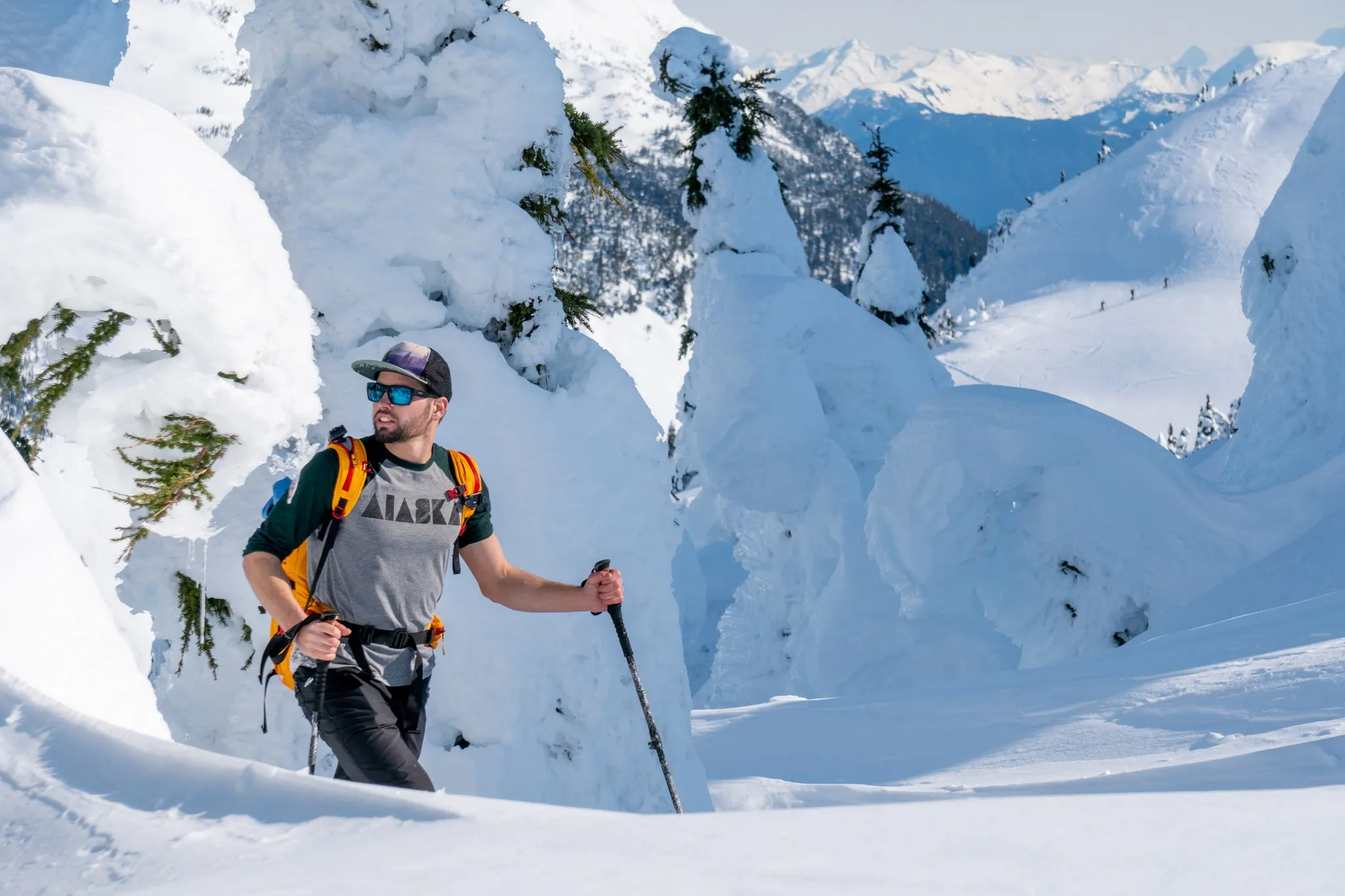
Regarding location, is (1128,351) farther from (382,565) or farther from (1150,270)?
(382,565)

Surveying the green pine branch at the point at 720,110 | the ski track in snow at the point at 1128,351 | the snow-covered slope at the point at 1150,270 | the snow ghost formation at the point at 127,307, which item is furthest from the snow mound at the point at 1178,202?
the snow ghost formation at the point at 127,307

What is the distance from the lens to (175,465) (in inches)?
159

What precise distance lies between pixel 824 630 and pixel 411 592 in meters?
15.8

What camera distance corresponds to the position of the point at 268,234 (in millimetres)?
3957

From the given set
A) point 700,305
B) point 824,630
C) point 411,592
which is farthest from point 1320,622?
point 700,305

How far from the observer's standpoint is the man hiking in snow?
322cm

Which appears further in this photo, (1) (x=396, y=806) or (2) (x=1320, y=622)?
(2) (x=1320, y=622)

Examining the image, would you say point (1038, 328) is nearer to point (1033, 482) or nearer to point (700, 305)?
point (700, 305)

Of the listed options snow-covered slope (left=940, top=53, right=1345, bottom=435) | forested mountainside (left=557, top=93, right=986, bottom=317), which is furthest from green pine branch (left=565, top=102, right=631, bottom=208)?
forested mountainside (left=557, top=93, right=986, bottom=317)

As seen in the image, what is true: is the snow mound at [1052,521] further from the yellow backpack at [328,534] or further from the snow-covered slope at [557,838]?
the yellow backpack at [328,534]

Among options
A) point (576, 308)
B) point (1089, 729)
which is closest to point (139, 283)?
point (576, 308)

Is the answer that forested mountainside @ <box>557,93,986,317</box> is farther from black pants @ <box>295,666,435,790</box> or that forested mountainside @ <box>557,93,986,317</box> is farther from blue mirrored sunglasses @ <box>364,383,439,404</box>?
black pants @ <box>295,666,435,790</box>

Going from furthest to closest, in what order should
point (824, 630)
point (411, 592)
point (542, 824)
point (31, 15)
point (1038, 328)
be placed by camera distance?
point (1038, 328) → point (824, 630) → point (31, 15) → point (411, 592) → point (542, 824)

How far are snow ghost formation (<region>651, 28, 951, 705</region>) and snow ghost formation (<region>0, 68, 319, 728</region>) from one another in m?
14.1
